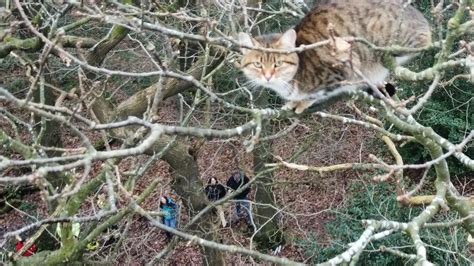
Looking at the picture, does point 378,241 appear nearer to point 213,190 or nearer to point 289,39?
point 213,190

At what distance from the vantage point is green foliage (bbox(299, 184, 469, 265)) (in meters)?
8.74

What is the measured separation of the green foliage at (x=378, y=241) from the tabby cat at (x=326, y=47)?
4.10 metres

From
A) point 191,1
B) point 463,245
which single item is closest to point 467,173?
point 463,245

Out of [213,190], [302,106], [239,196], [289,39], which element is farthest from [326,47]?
[239,196]

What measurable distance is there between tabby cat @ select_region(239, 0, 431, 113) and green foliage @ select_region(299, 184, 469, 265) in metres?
4.10

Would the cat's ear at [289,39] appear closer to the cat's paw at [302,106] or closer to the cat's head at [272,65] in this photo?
the cat's head at [272,65]

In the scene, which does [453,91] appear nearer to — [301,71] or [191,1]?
[191,1]

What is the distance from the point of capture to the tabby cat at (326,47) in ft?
15.3

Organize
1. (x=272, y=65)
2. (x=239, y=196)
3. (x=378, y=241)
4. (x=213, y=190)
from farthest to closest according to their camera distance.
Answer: (x=239, y=196) → (x=213, y=190) → (x=378, y=241) → (x=272, y=65)

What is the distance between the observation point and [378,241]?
8969 mm

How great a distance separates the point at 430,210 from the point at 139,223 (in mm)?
8655

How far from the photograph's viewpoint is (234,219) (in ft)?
36.3

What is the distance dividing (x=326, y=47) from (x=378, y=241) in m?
5.02

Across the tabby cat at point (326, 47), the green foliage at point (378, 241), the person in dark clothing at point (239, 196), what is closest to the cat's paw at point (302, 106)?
the tabby cat at point (326, 47)
